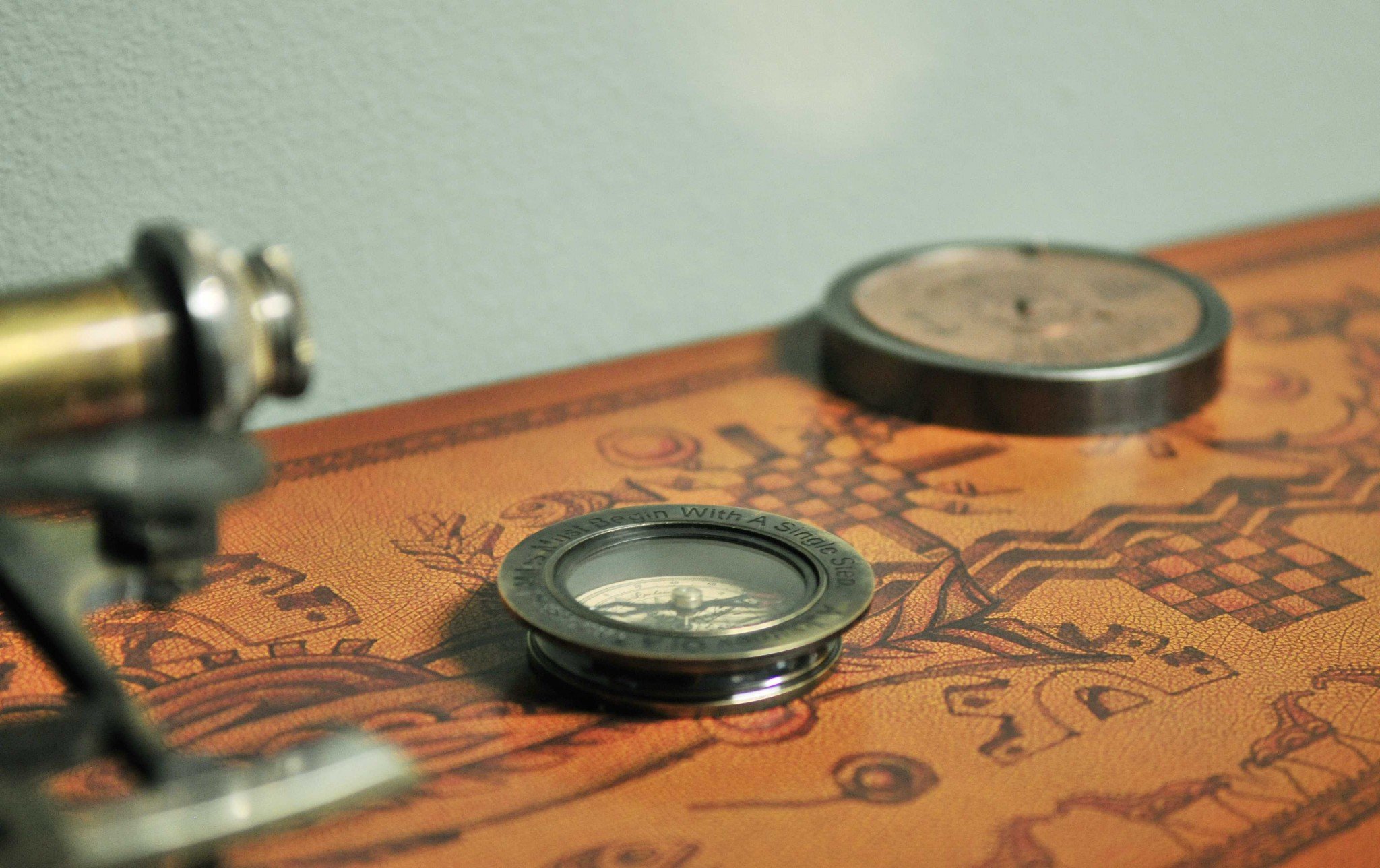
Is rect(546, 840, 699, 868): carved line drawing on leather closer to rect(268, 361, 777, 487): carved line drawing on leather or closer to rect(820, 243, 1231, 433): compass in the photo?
rect(268, 361, 777, 487): carved line drawing on leather

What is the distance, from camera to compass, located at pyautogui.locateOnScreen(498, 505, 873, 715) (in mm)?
1361

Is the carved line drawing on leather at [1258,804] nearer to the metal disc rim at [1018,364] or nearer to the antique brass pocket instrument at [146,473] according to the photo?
the antique brass pocket instrument at [146,473]

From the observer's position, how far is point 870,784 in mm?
1324

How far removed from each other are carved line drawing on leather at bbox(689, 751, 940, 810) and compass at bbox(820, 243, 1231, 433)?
0.82 metres

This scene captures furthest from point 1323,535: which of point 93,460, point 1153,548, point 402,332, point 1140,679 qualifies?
point 93,460

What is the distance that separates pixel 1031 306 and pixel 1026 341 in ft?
0.45

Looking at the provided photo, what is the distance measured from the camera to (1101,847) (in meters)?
1.24

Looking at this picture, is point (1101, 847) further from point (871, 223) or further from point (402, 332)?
point (871, 223)

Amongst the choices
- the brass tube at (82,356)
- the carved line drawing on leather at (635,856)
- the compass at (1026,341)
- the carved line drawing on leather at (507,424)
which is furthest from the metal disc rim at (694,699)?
the compass at (1026,341)

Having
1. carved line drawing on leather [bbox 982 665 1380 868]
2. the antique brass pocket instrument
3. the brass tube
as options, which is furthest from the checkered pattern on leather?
Answer: the brass tube

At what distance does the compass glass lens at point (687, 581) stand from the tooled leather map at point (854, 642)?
10 cm

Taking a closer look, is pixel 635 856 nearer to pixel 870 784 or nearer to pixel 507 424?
pixel 870 784

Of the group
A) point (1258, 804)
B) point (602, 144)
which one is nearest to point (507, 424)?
point (602, 144)

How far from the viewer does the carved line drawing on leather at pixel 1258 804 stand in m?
1.24
